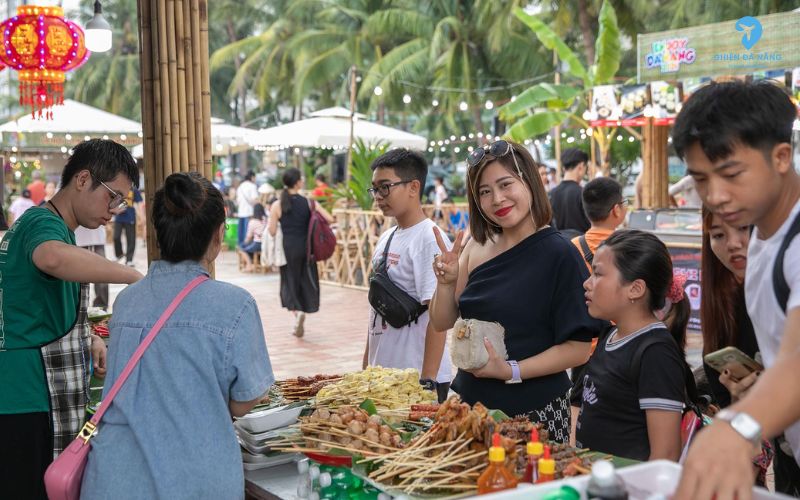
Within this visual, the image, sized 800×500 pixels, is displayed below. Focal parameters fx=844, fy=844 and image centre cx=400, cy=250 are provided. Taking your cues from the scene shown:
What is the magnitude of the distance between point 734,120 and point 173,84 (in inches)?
126

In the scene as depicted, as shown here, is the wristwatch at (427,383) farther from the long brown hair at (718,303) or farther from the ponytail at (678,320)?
the long brown hair at (718,303)

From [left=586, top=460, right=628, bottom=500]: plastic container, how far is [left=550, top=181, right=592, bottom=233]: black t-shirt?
6.35 metres

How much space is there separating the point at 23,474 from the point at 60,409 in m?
0.27

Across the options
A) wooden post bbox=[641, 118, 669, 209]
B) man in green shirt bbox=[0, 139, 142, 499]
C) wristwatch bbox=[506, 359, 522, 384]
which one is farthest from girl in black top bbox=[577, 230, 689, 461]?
wooden post bbox=[641, 118, 669, 209]

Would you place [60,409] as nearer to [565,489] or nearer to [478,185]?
[478,185]

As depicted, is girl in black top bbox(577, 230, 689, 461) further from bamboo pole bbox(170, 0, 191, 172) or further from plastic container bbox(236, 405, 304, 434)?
bamboo pole bbox(170, 0, 191, 172)

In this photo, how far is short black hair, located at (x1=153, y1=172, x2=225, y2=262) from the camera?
247 centimetres

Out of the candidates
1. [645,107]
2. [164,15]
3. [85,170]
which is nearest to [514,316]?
[85,170]

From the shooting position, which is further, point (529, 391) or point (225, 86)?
point (225, 86)

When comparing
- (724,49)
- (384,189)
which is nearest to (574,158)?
(724,49)

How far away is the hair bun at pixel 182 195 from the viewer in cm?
247

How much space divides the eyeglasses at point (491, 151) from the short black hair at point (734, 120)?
4.68 ft

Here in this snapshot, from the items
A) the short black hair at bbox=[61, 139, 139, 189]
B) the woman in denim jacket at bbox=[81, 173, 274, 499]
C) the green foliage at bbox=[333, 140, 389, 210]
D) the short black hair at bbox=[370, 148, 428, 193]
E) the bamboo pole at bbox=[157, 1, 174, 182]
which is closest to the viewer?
the woman in denim jacket at bbox=[81, 173, 274, 499]

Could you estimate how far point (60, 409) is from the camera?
3.33m
